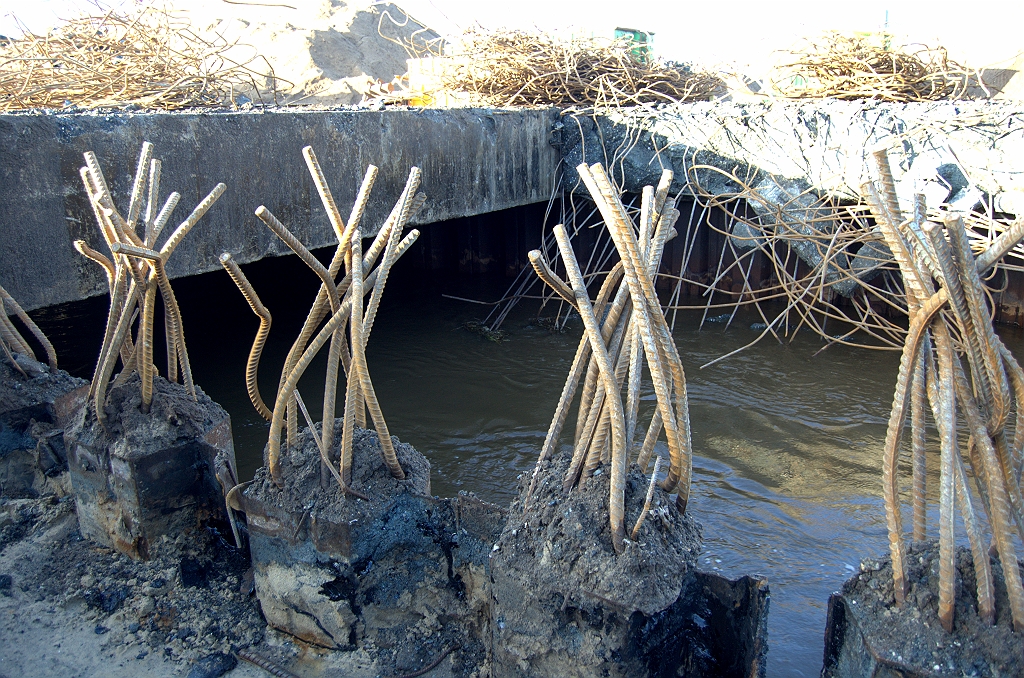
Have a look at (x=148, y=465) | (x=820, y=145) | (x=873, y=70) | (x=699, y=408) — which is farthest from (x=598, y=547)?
(x=873, y=70)

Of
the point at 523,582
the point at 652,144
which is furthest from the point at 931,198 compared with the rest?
the point at 523,582

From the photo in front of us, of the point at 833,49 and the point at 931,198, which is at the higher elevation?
the point at 833,49

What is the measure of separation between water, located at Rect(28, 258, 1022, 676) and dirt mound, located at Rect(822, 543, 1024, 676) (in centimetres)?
146

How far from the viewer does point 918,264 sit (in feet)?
5.01

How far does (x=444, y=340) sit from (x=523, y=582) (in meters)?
5.14

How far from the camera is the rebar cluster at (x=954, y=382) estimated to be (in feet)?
4.73

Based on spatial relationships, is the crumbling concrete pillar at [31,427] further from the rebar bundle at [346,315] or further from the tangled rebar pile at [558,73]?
the tangled rebar pile at [558,73]

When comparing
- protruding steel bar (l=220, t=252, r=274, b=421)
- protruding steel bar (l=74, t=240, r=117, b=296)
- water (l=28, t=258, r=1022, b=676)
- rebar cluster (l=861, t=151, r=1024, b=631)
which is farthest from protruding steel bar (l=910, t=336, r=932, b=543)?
protruding steel bar (l=74, t=240, r=117, b=296)

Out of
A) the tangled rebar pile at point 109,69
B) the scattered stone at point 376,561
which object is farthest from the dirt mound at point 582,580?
the tangled rebar pile at point 109,69

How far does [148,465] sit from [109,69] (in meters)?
4.50

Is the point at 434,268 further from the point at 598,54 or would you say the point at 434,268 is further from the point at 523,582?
the point at 523,582

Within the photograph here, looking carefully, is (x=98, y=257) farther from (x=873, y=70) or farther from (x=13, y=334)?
(x=873, y=70)

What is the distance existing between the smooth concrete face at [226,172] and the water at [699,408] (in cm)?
142

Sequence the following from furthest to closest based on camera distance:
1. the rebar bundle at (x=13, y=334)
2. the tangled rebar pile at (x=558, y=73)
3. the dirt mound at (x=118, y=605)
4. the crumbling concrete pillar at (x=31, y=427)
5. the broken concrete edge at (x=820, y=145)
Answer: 1. the tangled rebar pile at (x=558, y=73)
2. the broken concrete edge at (x=820, y=145)
3. the crumbling concrete pillar at (x=31, y=427)
4. the rebar bundle at (x=13, y=334)
5. the dirt mound at (x=118, y=605)
